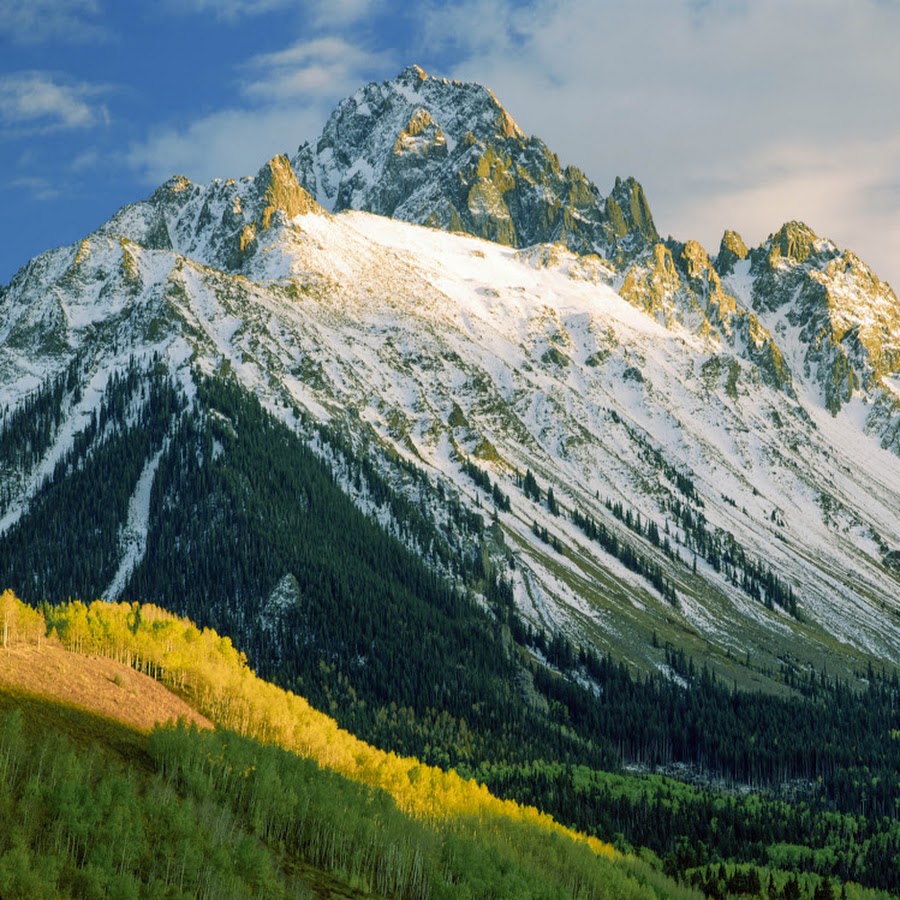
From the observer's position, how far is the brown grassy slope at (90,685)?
82.4 m

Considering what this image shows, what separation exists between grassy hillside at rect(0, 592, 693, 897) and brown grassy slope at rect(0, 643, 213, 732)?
200mm

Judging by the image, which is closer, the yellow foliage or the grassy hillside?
the grassy hillside

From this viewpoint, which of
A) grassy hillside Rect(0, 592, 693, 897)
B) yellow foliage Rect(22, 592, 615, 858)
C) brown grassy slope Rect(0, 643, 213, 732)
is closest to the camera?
grassy hillside Rect(0, 592, 693, 897)

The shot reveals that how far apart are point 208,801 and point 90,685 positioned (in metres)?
19.2

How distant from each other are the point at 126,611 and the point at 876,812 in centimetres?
13985

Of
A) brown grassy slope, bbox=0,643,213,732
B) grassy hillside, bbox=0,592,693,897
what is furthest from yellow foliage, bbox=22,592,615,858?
brown grassy slope, bbox=0,643,213,732

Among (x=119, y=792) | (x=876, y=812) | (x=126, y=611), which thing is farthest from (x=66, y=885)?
(x=876, y=812)

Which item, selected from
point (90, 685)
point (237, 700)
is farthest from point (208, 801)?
point (237, 700)

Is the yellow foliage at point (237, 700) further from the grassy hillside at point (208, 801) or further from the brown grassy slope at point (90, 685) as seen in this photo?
the brown grassy slope at point (90, 685)

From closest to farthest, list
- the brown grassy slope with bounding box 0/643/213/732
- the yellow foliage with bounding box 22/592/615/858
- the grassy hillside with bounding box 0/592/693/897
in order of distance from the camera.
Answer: the grassy hillside with bounding box 0/592/693/897 → the brown grassy slope with bounding box 0/643/213/732 → the yellow foliage with bounding box 22/592/615/858

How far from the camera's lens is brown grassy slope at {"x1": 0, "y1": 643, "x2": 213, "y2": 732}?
270 feet

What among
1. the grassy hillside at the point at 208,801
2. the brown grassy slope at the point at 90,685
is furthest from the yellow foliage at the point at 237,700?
the brown grassy slope at the point at 90,685

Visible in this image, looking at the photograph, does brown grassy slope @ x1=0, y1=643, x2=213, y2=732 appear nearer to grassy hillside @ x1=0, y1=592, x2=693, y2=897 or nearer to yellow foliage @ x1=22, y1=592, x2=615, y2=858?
grassy hillside @ x1=0, y1=592, x2=693, y2=897

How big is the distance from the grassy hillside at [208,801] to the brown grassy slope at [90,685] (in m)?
0.20
